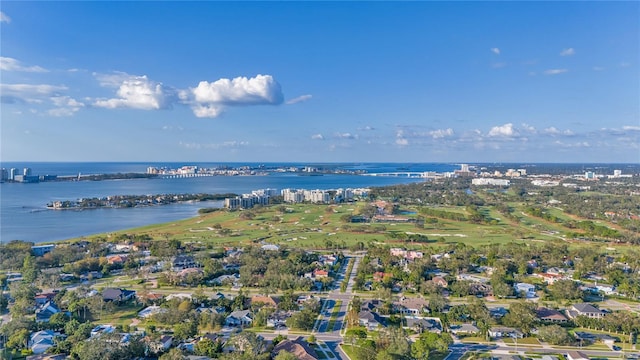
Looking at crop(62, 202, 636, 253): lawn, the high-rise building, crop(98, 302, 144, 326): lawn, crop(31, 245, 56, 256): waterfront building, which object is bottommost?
crop(98, 302, 144, 326): lawn

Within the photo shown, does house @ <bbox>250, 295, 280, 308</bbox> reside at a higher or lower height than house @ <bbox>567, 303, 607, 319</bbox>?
higher

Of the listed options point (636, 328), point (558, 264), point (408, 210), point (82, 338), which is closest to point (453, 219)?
point (408, 210)

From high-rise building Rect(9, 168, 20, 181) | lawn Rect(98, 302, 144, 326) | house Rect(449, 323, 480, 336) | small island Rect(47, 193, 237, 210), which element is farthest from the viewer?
high-rise building Rect(9, 168, 20, 181)

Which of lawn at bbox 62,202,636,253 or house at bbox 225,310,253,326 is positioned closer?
house at bbox 225,310,253,326

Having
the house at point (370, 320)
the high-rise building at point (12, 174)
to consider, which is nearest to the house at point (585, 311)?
the house at point (370, 320)

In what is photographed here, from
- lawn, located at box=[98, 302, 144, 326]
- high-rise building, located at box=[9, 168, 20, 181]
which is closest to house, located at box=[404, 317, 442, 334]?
lawn, located at box=[98, 302, 144, 326]

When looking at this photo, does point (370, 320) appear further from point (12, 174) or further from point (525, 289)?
point (12, 174)

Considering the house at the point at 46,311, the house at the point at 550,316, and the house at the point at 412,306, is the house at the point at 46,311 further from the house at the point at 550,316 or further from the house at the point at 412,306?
the house at the point at 550,316

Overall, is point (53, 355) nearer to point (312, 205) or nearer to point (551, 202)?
point (312, 205)

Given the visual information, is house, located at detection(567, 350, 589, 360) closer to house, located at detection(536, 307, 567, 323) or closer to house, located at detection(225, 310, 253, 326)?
house, located at detection(536, 307, 567, 323)
